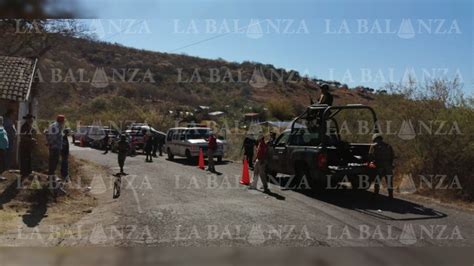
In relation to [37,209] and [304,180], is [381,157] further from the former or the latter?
[37,209]

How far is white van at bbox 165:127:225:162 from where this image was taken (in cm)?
2639

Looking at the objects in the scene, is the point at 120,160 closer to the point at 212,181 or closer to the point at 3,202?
the point at 212,181

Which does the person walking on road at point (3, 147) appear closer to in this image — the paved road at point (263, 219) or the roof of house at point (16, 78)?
the roof of house at point (16, 78)

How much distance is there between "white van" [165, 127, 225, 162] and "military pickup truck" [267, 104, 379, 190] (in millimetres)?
9542

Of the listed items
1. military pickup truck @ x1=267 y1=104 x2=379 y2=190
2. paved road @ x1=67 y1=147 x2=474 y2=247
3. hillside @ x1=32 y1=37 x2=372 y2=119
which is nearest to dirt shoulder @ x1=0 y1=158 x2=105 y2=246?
paved road @ x1=67 y1=147 x2=474 y2=247

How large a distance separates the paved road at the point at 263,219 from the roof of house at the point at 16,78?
14.6 ft

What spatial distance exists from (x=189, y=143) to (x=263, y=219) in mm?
15988

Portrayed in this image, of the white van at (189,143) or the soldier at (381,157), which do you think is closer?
the soldier at (381,157)

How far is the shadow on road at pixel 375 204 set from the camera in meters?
11.6

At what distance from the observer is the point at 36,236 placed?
9891 millimetres

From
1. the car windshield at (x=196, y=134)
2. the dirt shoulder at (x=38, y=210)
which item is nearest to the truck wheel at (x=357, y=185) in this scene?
the dirt shoulder at (x=38, y=210)

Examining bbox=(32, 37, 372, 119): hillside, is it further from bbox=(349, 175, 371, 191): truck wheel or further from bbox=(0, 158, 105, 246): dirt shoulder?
bbox=(0, 158, 105, 246): dirt shoulder
